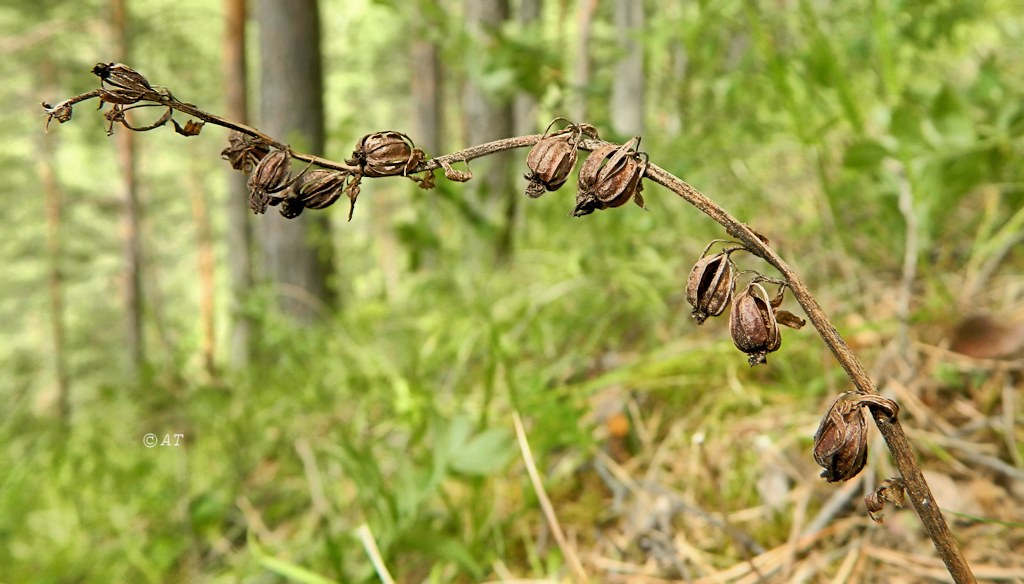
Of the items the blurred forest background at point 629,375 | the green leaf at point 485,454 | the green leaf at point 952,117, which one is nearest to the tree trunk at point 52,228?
the blurred forest background at point 629,375

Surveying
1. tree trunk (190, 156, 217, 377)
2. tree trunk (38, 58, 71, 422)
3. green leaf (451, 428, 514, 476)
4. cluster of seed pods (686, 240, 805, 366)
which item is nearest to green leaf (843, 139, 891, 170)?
green leaf (451, 428, 514, 476)

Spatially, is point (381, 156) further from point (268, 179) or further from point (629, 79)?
point (629, 79)

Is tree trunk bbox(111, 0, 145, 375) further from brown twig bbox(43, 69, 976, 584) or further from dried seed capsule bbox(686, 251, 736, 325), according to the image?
dried seed capsule bbox(686, 251, 736, 325)

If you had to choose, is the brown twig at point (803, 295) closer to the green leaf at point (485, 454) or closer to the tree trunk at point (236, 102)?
the green leaf at point (485, 454)

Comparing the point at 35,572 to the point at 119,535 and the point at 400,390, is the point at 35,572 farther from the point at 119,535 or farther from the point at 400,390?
the point at 400,390

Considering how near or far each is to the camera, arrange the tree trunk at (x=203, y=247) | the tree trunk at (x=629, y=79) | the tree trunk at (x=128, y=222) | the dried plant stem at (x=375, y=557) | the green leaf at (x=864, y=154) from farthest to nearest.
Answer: the tree trunk at (x=203, y=247), the tree trunk at (x=128, y=222), the tree trunk at (x=629, y=79), the green leaf at (x=864, y=154), the dried plant stem at (x=375, y=557)

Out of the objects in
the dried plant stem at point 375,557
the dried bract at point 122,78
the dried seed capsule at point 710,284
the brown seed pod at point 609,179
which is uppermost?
the dried bract at point 122,78

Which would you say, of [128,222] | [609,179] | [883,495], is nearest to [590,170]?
[609,179]

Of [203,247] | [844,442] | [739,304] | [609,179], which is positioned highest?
[203,247]
